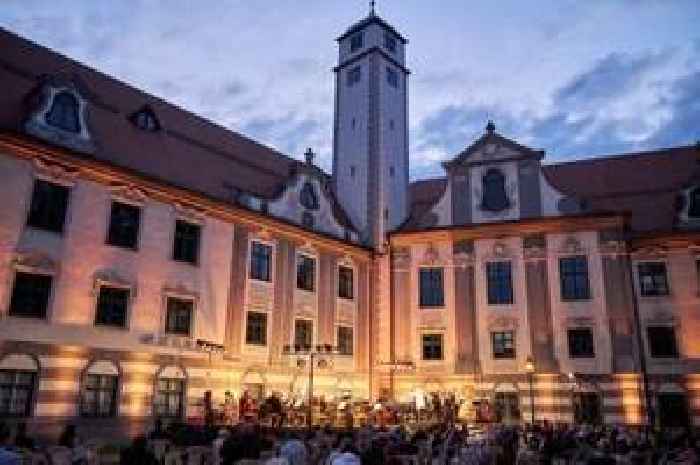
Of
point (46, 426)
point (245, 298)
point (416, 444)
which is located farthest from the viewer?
point (245, 298)

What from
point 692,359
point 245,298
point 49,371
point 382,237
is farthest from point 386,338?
point 49,371

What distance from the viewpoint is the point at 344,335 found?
31734mm

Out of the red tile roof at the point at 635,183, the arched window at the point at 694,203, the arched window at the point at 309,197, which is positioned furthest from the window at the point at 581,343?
the arched window at the point at 309,197

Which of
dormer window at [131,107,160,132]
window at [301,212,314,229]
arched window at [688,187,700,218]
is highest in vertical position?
dormer window at [131,107,160,132]

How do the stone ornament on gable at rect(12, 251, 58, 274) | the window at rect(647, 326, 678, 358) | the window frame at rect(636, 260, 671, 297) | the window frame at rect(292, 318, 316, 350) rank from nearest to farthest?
1. the stone ornament on gable at rect(12, 251, 58, 274)
2. the window at rect(647, 326, 678, 358)
3. the window frame at rect(292, 318, 316, 350)
4. the window frame at rect(636, 260, 671, 297)

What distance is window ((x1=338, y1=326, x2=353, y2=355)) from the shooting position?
31391 mm

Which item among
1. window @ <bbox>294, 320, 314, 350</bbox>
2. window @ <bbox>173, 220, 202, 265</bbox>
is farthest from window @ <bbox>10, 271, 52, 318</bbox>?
window @ <bbox>294, 320, 314, 350</bbox>

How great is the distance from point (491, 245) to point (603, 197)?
6751mm

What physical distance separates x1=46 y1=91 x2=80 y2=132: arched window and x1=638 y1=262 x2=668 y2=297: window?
25209 millimetres

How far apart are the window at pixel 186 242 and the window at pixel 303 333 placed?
6.21 m

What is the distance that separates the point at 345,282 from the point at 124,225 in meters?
12.6

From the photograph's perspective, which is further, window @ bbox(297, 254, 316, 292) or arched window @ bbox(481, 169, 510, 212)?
arched window @ bbox(481, 169, 510, 212)

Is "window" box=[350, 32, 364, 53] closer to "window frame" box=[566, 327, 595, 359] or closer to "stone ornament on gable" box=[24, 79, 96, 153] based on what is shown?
"stone ornament on gable" box=[24, 79, 96, 153]

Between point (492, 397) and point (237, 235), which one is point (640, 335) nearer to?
point (492, 397)
